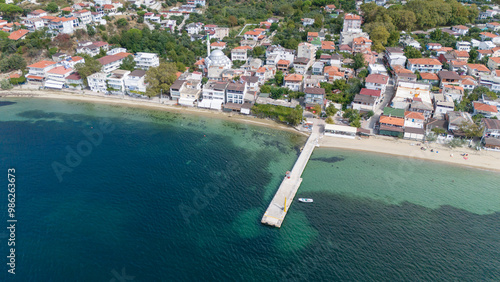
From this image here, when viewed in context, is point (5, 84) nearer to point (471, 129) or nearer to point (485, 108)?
point (471, 129)

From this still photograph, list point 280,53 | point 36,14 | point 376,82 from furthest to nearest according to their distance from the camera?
point 36,14 → point 280,53 → point 376,82

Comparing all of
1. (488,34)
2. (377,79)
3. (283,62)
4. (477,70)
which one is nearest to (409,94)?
(377,79)

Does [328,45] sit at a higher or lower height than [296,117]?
higher

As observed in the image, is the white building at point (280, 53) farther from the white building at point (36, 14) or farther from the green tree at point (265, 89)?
the white building at point (36, 14)

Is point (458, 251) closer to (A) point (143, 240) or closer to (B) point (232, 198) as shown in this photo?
(B) point (232, 198)

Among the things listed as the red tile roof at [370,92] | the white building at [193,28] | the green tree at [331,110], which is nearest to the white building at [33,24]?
the white building at [193,28]

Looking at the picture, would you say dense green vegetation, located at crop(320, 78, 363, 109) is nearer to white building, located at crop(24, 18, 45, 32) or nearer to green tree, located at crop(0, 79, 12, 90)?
green tree, located at crop(0, 79, 12, 90)
